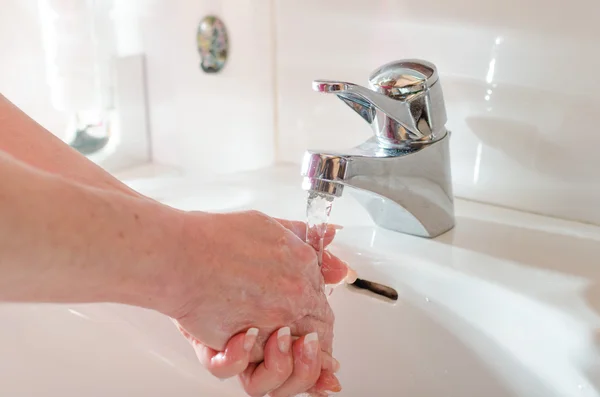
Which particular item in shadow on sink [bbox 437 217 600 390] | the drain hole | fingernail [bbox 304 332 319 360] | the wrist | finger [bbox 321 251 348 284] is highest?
the wrist

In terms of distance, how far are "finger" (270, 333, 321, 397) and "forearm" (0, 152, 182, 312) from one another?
4.9 inches

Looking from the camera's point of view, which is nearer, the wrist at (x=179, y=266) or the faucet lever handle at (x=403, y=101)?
the wrist at (x=179, y=266)

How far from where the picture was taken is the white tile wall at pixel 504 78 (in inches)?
20.9

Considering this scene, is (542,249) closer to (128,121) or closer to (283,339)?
(283,339)

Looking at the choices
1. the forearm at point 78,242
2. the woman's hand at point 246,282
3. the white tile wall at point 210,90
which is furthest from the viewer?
the white tile wall at point 210,90

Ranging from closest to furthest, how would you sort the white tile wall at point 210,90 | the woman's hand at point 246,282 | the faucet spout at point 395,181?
1. the woman's hand at point 246,282
2. the faucet spout at point 395,181
3. the white tile wall at point 210,90

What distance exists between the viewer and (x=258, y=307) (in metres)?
0.42

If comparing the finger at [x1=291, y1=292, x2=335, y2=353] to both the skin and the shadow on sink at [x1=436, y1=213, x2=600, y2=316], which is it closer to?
the skin

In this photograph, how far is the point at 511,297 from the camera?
43 cm

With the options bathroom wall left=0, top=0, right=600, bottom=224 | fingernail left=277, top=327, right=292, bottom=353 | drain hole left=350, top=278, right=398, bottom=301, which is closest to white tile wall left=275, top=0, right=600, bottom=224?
bathroom wall left=0, top=0, right=600, bottom=224

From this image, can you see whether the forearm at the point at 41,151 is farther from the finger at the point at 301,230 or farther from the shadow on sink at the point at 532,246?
the shadow on sink at the point at 532,246

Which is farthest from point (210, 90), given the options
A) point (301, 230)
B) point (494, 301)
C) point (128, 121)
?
point (494, 301)

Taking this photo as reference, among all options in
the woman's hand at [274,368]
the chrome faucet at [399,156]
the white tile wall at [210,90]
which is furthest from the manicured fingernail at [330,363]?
the white tile wall at [210,90]

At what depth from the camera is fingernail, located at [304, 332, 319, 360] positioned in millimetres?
441
